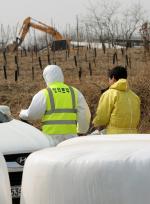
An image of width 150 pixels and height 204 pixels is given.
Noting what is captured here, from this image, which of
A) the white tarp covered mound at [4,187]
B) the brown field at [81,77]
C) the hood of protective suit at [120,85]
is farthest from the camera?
the brown field at [81,77]

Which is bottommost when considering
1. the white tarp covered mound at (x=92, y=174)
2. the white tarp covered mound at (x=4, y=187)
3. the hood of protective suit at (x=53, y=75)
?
the white tarp covered mound at (x=4, y=187)

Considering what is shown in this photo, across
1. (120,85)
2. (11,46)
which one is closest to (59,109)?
(120,85)

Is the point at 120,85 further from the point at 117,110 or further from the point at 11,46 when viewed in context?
the point at 11,46

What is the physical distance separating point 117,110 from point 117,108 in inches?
1.0

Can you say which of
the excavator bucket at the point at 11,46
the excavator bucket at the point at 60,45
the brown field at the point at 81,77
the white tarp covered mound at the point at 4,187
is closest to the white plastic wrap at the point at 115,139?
the white tarp covered mound at the point at 4,187

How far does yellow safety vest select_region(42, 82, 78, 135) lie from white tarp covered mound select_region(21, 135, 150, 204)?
336 centimetres

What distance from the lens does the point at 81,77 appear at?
2553cm

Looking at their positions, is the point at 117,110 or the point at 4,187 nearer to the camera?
the point at 4,187

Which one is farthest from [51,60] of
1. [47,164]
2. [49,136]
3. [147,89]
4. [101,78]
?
[47,164]

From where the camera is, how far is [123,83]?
7.75 meters

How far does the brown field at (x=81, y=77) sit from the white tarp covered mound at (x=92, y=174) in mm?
11756

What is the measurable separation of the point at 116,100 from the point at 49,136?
3.74ft

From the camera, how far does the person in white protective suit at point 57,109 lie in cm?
823

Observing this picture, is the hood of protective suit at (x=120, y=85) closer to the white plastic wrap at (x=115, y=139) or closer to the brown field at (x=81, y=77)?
the white plastic wrap at (x=115, y=139)
